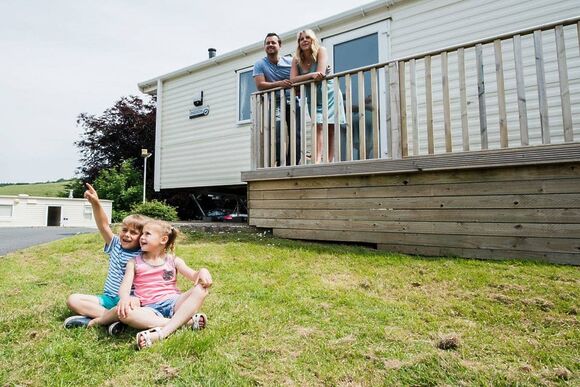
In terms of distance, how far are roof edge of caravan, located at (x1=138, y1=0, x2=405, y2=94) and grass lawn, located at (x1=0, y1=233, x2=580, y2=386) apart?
4.56 m

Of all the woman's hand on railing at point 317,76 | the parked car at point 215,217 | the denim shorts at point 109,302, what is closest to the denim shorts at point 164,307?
the denim shorts at point 109,302

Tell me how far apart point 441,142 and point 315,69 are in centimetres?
227

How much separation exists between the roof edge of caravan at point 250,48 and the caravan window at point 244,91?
0.42 metres

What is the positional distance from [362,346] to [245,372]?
0.55 meters

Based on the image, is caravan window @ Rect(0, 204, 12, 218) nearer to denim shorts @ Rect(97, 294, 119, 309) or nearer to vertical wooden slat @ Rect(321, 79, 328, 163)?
vertical wooden slat @ Rect(321, 79, 328, 163)

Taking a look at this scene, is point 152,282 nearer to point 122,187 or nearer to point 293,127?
point 293,127

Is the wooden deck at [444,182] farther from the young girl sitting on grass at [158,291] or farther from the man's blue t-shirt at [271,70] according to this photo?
the young girl sitting on grass at [158,291]

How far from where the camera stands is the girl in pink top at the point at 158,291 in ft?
5.98

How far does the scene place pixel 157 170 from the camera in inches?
350

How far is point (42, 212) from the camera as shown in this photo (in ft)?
66.3

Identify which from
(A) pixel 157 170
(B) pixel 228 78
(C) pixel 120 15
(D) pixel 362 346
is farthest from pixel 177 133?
(D) pixel 362 346

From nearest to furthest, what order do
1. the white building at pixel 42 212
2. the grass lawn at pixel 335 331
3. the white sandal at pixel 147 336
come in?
the grass lawn at pixel 335 331, the white sandal at pixel 147 336, the white building at pixel 42 212

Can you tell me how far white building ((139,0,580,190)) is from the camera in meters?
5.13

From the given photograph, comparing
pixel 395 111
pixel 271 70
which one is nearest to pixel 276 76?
pixel 271 70
